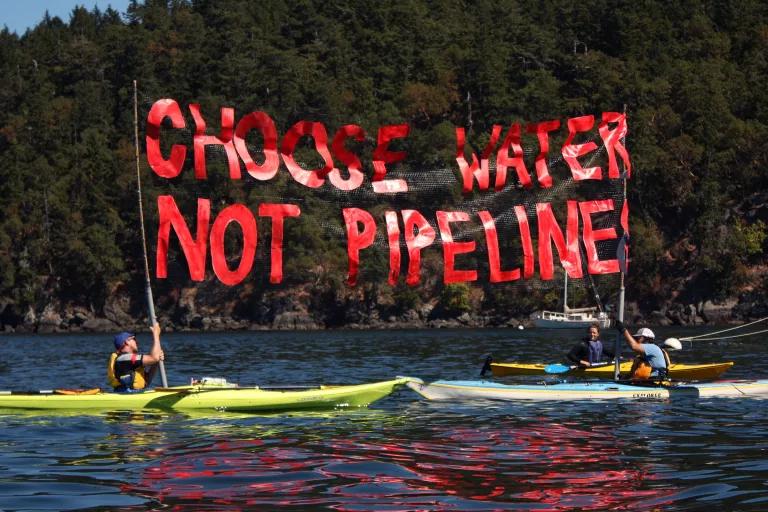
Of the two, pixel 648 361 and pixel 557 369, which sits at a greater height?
pixel 648 361

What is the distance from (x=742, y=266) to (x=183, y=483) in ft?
319

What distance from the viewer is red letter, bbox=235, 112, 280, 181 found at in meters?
27.9

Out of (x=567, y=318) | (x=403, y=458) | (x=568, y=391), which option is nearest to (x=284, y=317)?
(x=567, y=318)

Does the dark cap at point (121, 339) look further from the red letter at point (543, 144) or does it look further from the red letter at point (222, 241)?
the red letter at point (543, 144)

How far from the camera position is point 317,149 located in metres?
28.7

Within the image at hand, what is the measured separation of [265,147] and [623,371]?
10642 mm

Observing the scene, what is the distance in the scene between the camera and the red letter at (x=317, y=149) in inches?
1116

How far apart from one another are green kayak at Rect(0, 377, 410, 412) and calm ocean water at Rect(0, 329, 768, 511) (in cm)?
31

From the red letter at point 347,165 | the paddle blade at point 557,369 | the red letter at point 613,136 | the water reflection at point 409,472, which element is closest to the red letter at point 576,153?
the red letter at point 613,136

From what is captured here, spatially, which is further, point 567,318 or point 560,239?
point 567,318

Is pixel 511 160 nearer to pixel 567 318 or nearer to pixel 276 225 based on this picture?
pixel 276 225

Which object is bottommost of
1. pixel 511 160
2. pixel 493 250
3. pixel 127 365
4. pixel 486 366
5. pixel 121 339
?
pixel 486 366

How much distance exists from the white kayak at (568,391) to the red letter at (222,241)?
15.8 ft

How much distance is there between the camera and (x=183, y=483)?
593 inches
